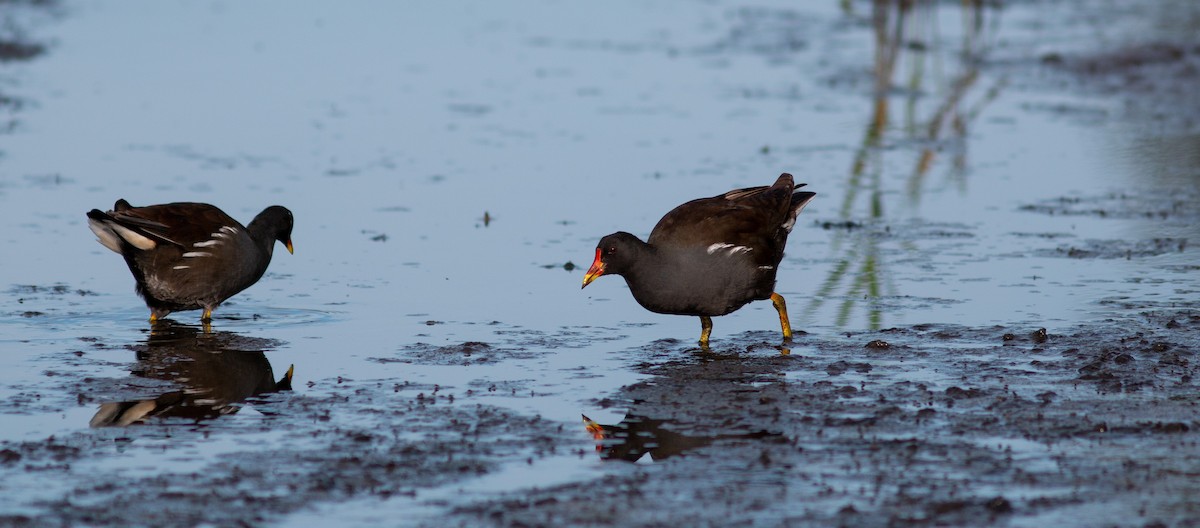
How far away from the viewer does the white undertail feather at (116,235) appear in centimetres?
870

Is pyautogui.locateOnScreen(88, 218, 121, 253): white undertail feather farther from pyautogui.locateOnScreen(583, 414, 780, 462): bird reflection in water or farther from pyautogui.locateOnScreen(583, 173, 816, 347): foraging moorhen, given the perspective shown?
pyautogui.locateOnScreen(583, 414, 780, 462): bird reflection in water

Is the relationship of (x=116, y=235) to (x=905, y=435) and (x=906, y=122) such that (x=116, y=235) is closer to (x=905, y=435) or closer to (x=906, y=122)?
(x=905, y=435)

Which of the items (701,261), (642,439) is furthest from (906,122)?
(642,439)

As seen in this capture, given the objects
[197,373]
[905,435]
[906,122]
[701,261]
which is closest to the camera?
[905,435]

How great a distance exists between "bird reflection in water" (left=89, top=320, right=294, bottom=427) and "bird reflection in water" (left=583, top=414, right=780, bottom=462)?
159 cm

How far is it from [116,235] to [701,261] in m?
3.19

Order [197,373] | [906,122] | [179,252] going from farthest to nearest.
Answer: [906,122], [179,252], [197,373]

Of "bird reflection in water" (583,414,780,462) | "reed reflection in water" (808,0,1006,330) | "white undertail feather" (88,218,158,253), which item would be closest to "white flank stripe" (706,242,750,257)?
"reed reflection in water" (808,0,1006,330)

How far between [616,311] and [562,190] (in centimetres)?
344

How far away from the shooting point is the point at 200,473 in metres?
5.93

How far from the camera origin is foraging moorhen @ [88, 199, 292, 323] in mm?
8664

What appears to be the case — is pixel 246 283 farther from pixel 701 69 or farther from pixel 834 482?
pixel 701 69

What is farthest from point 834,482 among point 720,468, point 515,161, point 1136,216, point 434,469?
point 515,161

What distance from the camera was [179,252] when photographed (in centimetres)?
880
